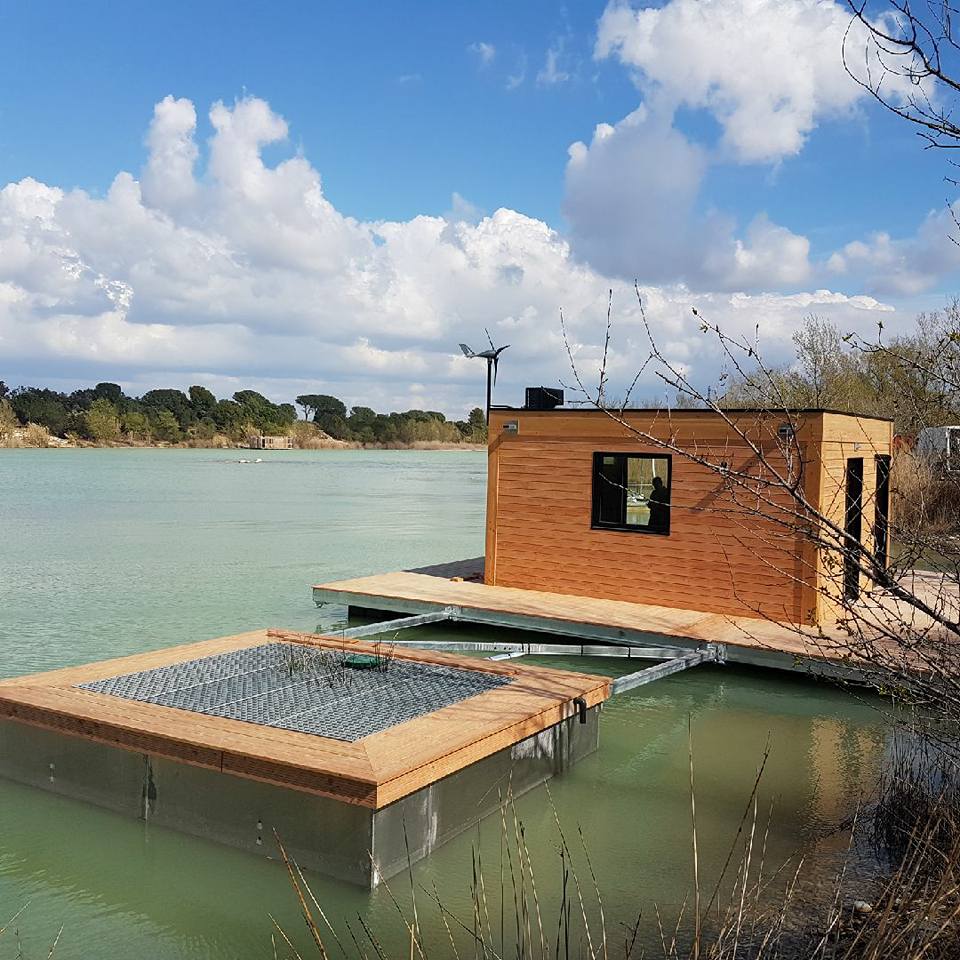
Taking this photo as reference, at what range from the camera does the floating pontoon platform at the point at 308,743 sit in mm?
4301

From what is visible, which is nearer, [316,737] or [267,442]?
[316,737]

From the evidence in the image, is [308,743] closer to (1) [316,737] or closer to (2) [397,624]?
(1) [316,737]

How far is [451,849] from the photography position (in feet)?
15.4

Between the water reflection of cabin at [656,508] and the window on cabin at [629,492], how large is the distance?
13 mm

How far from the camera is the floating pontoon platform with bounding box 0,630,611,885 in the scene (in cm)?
430

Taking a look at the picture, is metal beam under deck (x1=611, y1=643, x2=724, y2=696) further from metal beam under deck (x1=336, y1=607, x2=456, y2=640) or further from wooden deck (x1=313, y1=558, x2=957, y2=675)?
metal beam under deck (x1=336, y1=607, x2=456, y2=640)

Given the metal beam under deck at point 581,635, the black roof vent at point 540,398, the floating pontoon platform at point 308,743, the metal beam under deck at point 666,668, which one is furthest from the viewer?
the black roof vent at point 540,398

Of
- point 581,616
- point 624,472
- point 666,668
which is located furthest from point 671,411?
point 666,668

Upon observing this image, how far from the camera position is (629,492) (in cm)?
973

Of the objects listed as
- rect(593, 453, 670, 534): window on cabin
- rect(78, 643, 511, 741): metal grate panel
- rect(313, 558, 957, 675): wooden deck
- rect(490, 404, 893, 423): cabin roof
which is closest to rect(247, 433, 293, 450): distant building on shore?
rect(313, 558, 957, 675): wooden deck

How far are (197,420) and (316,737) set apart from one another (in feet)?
238

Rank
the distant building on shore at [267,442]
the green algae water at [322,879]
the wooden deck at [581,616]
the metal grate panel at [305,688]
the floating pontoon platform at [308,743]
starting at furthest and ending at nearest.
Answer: the distant building on shore at [267,442]
the wooden deck at [581,616]
the metal grate panel at [305,688]
the floating pontoon platform at [308,743]
the green algae water at [322,879]

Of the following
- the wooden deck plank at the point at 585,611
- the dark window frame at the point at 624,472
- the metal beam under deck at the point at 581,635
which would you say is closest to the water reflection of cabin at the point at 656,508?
the dark window frame at the point at 624,472

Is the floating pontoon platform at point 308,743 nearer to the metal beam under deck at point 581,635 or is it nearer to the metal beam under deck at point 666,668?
the metal beam under deck at point 666,668
